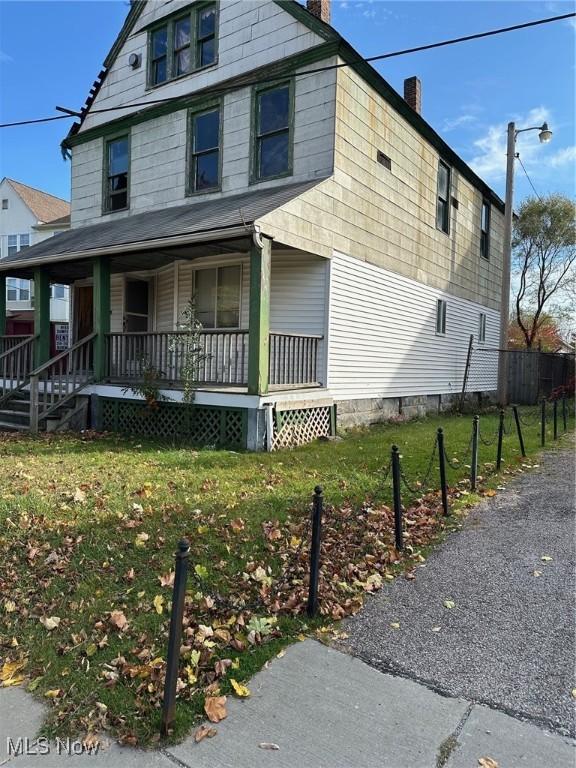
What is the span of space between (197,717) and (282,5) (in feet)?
41.1

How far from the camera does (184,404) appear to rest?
31.1ft

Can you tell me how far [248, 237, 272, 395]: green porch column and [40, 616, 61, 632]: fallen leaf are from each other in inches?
214

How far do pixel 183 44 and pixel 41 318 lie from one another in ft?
24.2

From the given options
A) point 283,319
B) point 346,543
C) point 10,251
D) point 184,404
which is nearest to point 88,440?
point 184,404

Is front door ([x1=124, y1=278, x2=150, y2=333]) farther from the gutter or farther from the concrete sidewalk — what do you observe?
the concrete sidewalk

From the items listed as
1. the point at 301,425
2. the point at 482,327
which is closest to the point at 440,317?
the point at 482,327

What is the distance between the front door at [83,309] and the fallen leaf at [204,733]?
45.6 feet

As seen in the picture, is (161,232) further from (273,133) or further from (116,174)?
(116,174)

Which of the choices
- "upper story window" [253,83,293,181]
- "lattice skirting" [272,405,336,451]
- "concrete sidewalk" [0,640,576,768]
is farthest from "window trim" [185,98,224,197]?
"concrete sidewalk" [0,640,576,768]

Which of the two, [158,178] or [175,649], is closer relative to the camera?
[175,649]

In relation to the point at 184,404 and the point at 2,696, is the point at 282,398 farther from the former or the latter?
the point at 2,696

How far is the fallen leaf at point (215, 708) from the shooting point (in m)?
2.63

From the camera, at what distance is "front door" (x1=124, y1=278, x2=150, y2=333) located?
1371cm

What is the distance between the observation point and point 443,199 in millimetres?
15141
